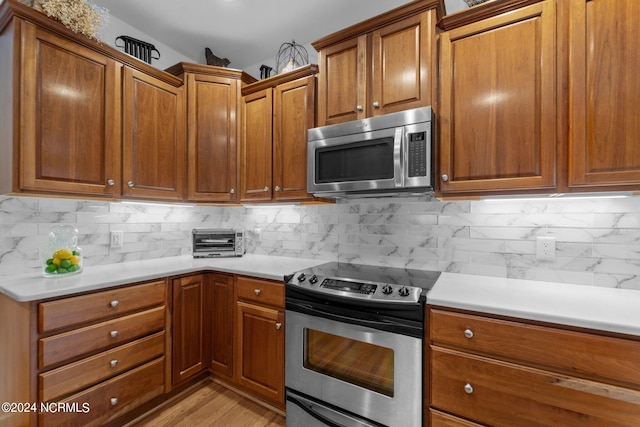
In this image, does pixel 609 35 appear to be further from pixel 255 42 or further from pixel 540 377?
pixel 255 42

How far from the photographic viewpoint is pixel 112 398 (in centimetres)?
165

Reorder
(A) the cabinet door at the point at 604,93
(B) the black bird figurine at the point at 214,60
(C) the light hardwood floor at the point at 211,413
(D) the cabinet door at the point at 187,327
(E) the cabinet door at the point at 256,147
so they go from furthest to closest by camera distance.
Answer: (B) the black bird figurine at the point at 214,60 → (E) the cabinet door at the point at 256,147 → (D) the cabinet door at the point at 187,327 → (C) the light hardwood floor at the point at 211,413 → (A) the cabinet door at the point at 604,93

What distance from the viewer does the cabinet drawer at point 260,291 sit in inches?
72.7

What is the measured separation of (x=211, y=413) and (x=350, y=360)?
1.08 m

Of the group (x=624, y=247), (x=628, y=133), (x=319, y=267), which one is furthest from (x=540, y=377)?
(x=319, y=267)

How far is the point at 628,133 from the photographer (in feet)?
4.04

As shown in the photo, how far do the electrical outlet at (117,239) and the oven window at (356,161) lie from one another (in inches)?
63.7

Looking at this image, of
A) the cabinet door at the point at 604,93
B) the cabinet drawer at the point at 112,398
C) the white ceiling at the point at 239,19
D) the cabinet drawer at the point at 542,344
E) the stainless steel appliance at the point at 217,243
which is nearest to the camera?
the cabinet drawer at the point at 542,344

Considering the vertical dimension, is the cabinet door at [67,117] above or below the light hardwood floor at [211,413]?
above

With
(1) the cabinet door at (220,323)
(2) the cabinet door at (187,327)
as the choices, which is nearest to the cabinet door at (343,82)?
(1) the cabinet door at (220,323)

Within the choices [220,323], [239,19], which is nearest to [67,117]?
[239,19]

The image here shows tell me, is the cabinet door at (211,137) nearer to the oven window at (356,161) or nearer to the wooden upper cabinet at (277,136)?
the wooden upper cabinet at (277,136)

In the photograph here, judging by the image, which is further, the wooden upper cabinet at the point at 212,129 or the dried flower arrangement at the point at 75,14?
the wooden upper cabinet at the point at 212,129

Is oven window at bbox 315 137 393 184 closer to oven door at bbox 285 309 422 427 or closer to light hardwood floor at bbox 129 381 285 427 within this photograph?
oven door at bbox 285 309 422 427
